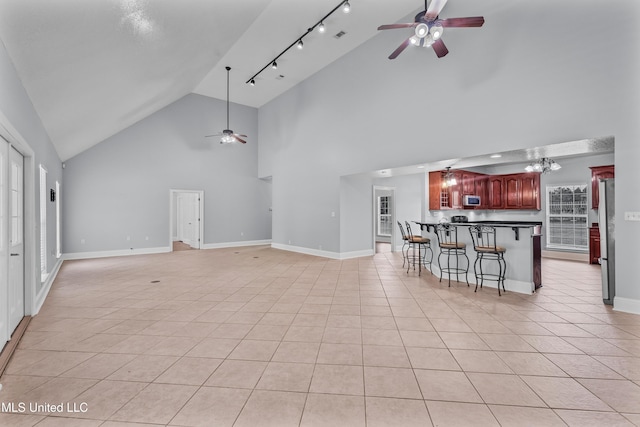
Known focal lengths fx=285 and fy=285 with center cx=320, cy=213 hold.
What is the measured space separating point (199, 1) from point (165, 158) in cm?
619

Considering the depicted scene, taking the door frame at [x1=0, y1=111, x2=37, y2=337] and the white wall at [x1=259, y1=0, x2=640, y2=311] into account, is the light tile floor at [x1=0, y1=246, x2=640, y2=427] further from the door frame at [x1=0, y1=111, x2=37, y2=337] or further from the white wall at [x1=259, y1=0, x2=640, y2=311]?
the white wall at [x1=259, y1=0, x2=640, y2=311]

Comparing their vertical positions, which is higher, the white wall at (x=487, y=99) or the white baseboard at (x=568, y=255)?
the white wall at (x=487, y=99)

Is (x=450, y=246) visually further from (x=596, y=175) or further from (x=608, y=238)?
(x=596, y=175)

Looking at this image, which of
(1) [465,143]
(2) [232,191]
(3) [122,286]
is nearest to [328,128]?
(1) [465,143]

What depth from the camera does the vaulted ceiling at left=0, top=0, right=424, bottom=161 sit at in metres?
2.46

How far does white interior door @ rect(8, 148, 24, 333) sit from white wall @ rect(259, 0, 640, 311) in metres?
5.61

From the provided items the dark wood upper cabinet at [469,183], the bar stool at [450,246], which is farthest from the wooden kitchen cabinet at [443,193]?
the bar stool at [450,246]

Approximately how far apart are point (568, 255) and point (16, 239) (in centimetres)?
1063

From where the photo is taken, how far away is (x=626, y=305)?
3.47 m

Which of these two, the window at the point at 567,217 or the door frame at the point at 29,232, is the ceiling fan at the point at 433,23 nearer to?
the door frame at the point at 29,232

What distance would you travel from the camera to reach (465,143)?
15.8 ft

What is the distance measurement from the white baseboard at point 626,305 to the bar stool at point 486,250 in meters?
1.21

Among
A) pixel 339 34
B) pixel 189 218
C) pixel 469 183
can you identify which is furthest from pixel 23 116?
pixel 469 183

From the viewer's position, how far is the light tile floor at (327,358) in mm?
1799
